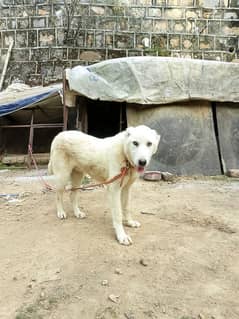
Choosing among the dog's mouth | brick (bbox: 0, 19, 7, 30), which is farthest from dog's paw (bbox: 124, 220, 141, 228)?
brick (bbox: 0, 19, 7, 30)

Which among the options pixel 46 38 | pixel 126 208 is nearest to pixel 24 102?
pixel 46 38

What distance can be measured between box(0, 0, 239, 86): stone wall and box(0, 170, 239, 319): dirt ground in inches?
246

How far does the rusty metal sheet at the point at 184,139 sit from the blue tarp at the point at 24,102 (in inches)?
79.7

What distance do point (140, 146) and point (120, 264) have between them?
1.06 metres

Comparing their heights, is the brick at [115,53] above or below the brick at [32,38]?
below

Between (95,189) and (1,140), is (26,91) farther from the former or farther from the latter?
(95,189)

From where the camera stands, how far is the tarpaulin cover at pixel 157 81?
7152 mm

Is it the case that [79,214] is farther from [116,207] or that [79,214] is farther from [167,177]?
[167,177]

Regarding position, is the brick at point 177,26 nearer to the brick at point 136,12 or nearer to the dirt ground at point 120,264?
the brick at point 136,12

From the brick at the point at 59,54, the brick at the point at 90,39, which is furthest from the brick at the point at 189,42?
the brick at the point at 59,54

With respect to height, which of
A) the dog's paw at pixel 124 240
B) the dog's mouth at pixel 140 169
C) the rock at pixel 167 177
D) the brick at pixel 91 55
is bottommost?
the rock at pixel 167 177

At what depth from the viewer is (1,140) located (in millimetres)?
9641

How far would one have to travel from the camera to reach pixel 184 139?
7.18 metres

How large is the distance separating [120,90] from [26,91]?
2.86 meters
